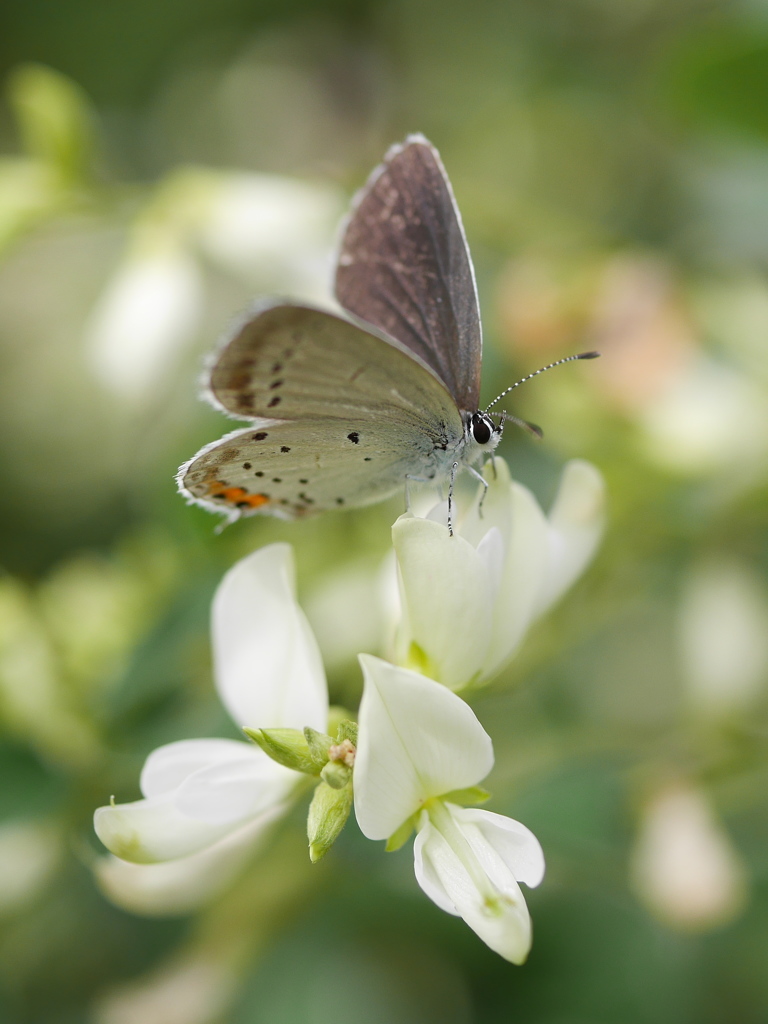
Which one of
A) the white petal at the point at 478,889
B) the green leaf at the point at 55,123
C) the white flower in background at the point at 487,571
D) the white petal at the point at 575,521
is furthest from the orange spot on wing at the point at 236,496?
the green leaf at the point at 55,123

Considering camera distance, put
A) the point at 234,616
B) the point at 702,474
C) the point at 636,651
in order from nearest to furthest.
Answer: the point at 234,616 < the point at 702,474 < the point at 636,651

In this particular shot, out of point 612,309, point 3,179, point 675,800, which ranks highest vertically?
point 3,179

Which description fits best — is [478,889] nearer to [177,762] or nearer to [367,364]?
[177,762]

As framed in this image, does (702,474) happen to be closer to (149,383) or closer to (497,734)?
(497,734)

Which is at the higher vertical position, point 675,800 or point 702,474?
point 702,474

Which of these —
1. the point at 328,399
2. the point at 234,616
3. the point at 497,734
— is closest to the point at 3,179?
the point at 328,399

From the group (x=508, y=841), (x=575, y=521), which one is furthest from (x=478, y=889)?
(x=575, y=521)

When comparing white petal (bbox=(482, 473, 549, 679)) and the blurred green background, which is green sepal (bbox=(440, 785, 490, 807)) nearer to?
white petal (bbox=(482, 473, 549, 679))
